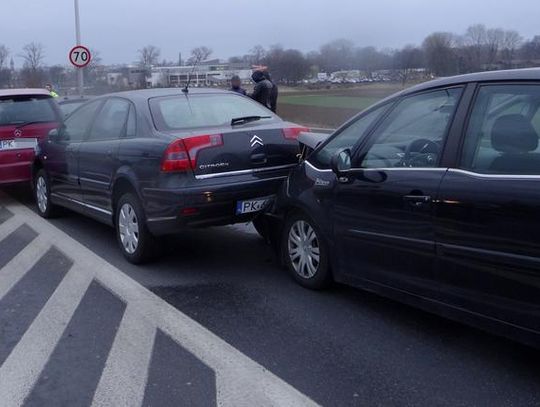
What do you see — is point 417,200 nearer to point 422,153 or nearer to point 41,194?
point 422,153

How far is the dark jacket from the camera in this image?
11227mm

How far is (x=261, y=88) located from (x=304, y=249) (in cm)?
650

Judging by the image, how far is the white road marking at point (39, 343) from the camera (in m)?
3.68

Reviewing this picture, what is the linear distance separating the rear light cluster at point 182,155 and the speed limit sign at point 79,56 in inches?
564

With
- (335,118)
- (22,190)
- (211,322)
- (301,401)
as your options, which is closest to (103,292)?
(211,322)

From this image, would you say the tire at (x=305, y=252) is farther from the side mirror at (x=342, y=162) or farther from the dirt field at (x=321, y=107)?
the dirt field at (x=321, y=107)

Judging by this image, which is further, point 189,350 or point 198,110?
point 198,110

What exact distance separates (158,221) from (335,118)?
804 inches

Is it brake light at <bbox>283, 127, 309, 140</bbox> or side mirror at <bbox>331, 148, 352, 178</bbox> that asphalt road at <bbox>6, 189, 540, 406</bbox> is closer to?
side mirror at <bbox>331, 148, 352, 178</bbox>

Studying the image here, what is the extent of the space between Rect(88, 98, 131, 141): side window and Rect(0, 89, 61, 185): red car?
2.62m

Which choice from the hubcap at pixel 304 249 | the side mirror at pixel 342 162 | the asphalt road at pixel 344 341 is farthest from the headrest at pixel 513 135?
the hubcap at pixel 304 249

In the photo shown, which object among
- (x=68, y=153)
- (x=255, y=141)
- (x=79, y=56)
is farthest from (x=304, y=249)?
(x=79, y=56)

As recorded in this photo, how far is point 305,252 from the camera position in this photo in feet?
16.9

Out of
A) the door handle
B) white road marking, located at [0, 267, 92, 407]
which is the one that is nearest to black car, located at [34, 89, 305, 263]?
white road marking, located at [0, 267, 92, 407]
